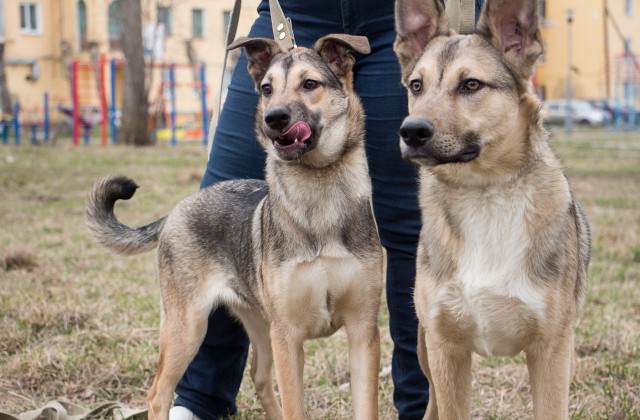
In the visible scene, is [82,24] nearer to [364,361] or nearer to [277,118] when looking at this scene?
[277,118]

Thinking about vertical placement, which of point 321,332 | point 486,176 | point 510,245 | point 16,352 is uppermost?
point 486,176

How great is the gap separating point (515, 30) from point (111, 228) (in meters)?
2.20

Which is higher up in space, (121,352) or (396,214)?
(396,214)

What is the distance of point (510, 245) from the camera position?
3119mm

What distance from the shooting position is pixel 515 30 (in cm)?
324

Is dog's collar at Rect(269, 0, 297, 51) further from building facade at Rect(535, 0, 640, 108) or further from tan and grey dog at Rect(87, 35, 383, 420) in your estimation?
building facade at Rect(535, 0, 640, 108)

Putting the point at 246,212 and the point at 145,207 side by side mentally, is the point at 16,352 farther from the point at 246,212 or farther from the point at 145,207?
the point at 145,207

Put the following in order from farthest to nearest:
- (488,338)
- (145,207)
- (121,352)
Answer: (145,207) → (121,352) → (488,338)

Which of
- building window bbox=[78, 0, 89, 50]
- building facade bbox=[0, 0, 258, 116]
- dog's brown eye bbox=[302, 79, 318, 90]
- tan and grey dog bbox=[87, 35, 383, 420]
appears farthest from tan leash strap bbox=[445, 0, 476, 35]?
building window bbox=[78, 0, 89, 50]

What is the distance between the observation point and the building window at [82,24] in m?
45.4

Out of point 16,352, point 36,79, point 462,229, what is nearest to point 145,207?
point 16,352

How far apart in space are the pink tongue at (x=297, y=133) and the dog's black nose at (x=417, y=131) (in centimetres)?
71

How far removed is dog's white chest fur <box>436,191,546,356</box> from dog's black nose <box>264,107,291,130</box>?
828mm

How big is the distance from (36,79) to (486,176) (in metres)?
43.4
